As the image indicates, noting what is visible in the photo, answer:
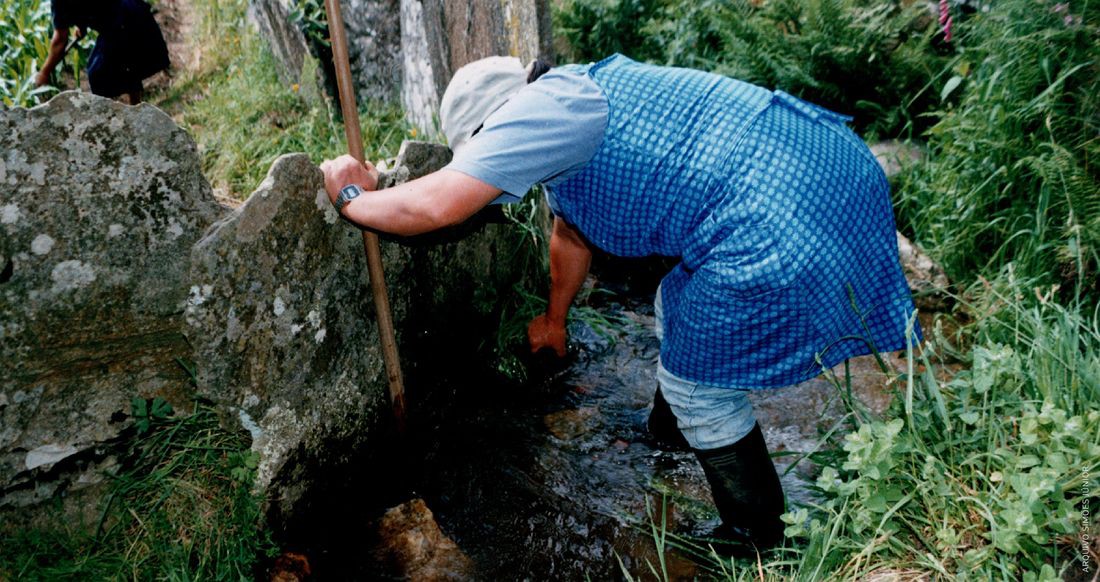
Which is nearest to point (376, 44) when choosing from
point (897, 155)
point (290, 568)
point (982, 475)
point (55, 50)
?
point (55, 50)

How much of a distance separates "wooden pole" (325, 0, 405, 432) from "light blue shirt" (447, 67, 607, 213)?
0.58m

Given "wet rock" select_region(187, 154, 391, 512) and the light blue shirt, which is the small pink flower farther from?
"wet rock" select_region(187, 154, 391, 512)

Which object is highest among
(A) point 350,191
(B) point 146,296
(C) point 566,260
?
(A) point 350,191

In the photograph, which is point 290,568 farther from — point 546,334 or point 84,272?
point 546,334

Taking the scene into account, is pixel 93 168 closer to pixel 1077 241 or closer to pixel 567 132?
pixel 567 132

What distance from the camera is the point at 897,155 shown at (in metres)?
4.27

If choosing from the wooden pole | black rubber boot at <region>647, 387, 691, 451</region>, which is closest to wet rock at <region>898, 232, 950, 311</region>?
black rubber boot at <region>647, 387, 691, 451</region>

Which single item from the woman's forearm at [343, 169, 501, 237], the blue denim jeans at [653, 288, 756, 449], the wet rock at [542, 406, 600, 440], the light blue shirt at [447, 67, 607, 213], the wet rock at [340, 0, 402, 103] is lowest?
the wet rock at [542, 406, 600, 440]

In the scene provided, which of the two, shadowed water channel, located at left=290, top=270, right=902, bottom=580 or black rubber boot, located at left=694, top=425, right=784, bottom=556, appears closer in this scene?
black rubber boot, located at left=694, top=425, right=784, bottom=556

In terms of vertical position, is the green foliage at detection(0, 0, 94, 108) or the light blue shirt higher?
the light blue shirt

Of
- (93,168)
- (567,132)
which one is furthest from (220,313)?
(567,132)

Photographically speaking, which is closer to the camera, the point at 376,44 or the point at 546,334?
the point at 546,334

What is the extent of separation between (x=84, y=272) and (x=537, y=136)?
1420 millimetres

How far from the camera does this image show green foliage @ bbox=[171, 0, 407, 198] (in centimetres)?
427
